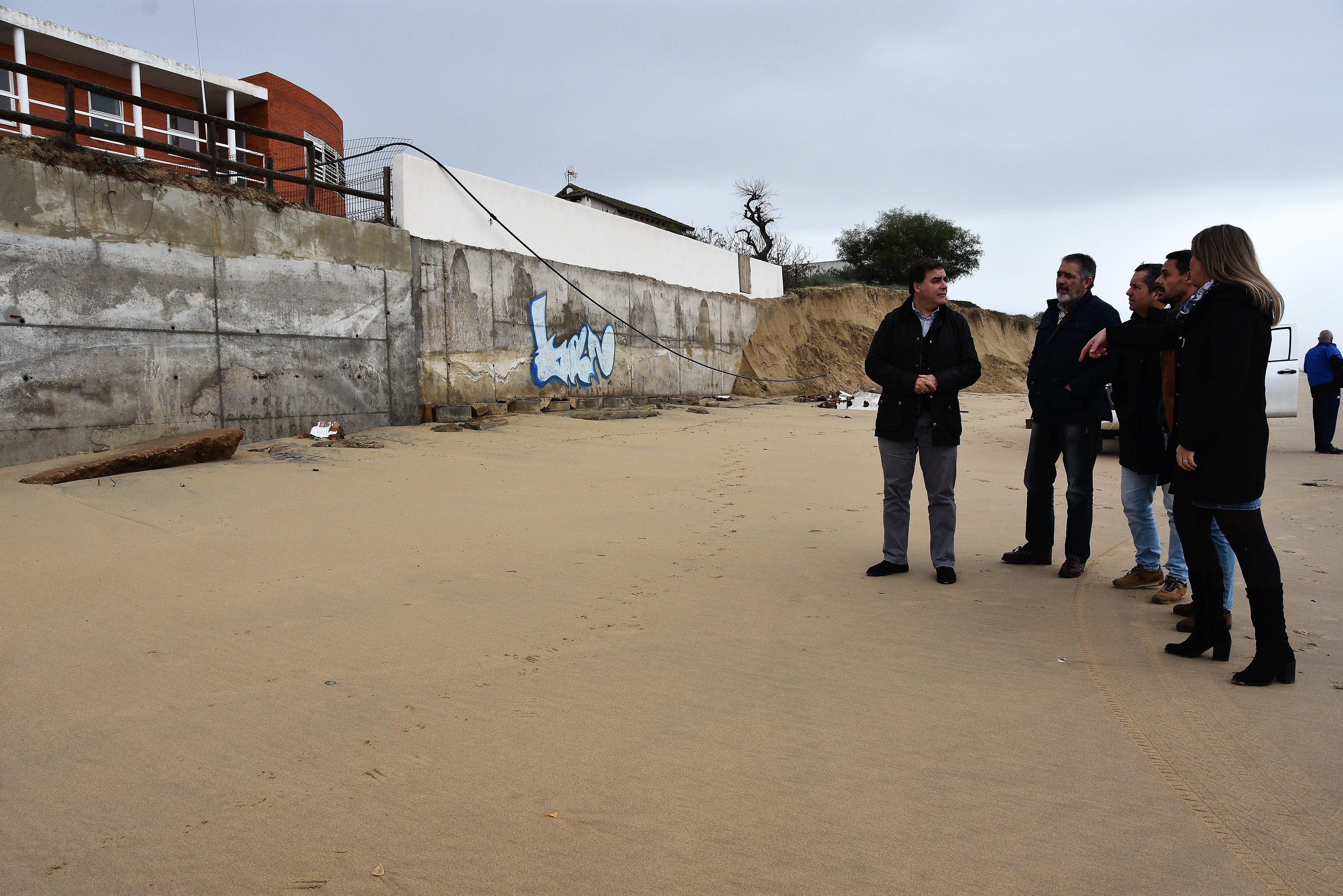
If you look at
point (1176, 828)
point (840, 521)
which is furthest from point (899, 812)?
point (840, 521)

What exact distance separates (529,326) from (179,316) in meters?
5.34

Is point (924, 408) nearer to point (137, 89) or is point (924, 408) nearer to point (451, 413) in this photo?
point (451, 413)

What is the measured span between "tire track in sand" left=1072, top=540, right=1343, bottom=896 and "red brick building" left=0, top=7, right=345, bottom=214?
494 inches

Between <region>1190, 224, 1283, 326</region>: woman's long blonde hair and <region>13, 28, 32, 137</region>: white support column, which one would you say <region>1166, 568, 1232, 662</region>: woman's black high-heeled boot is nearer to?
<region>1190, 224, 1283, 326</region>: woman's long blonde hair

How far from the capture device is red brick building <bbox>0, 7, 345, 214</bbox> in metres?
15.7

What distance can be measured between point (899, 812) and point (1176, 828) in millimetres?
649

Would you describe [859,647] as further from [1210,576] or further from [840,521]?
[840,521]

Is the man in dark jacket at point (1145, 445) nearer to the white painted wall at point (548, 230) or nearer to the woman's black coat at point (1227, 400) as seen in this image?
the woman's black coat at point (1227, 400)

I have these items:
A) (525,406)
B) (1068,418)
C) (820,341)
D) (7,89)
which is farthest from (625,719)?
(820,341)

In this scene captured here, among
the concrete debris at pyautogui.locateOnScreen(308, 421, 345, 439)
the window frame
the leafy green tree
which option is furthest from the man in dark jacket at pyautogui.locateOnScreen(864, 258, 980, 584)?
the leafy green tree

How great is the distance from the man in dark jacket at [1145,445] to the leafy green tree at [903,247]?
113ft

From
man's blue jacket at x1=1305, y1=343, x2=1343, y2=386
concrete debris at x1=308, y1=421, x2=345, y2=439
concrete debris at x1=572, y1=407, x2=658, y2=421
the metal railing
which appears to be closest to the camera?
the metal railing

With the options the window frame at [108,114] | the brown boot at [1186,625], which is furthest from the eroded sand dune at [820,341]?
the brown boot at [1186,625]

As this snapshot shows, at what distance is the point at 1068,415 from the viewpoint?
4.56m
